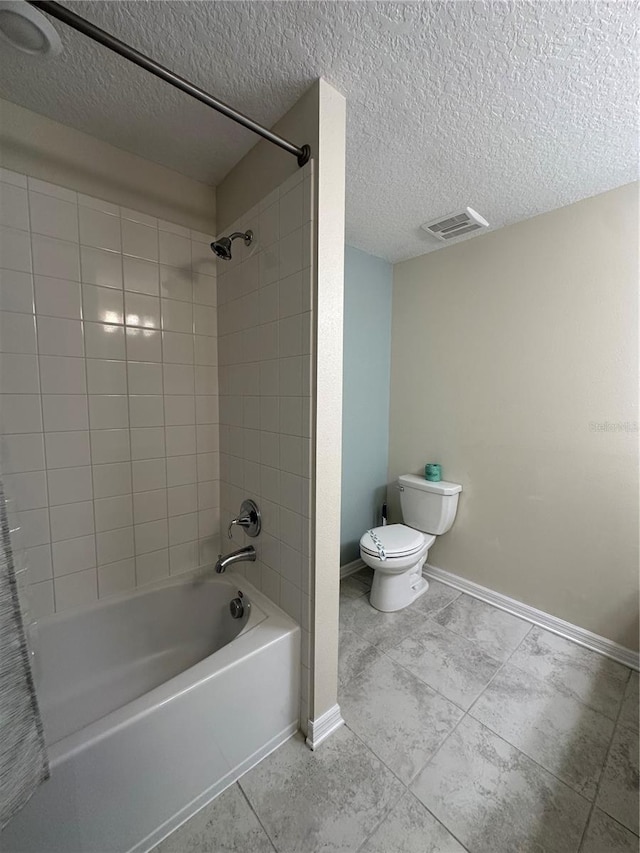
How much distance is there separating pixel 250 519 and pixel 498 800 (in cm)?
124

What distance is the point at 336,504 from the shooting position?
122 centimetres

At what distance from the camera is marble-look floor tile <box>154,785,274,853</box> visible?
94cm

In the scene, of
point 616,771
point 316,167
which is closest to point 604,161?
point 316,167

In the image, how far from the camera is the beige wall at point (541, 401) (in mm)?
1599

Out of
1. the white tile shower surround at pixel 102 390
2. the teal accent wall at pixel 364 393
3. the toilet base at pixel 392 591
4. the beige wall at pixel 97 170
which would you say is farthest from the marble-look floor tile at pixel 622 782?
the beige wall at pixel 97 170

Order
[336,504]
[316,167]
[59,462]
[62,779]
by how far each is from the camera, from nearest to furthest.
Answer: [62,779] → [316,167] → [336,504] → [59,462]

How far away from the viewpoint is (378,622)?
6.24 ft

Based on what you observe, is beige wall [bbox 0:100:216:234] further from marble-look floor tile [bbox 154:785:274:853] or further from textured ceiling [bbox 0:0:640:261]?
marble-look floor tile [bbox 154:785:274:853]

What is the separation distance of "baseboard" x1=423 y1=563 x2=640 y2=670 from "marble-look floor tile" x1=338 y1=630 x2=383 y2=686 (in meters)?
0.83

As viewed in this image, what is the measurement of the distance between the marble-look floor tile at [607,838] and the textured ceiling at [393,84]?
2.27m

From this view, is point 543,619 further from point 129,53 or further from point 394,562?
point 129,53

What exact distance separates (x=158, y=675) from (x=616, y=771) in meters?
1.78

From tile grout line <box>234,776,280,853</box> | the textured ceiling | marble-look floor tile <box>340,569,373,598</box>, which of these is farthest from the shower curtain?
marble-look floor tile <box>340,569,373,598</box>

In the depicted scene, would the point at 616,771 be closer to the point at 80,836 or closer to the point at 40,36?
the point at 80,836
